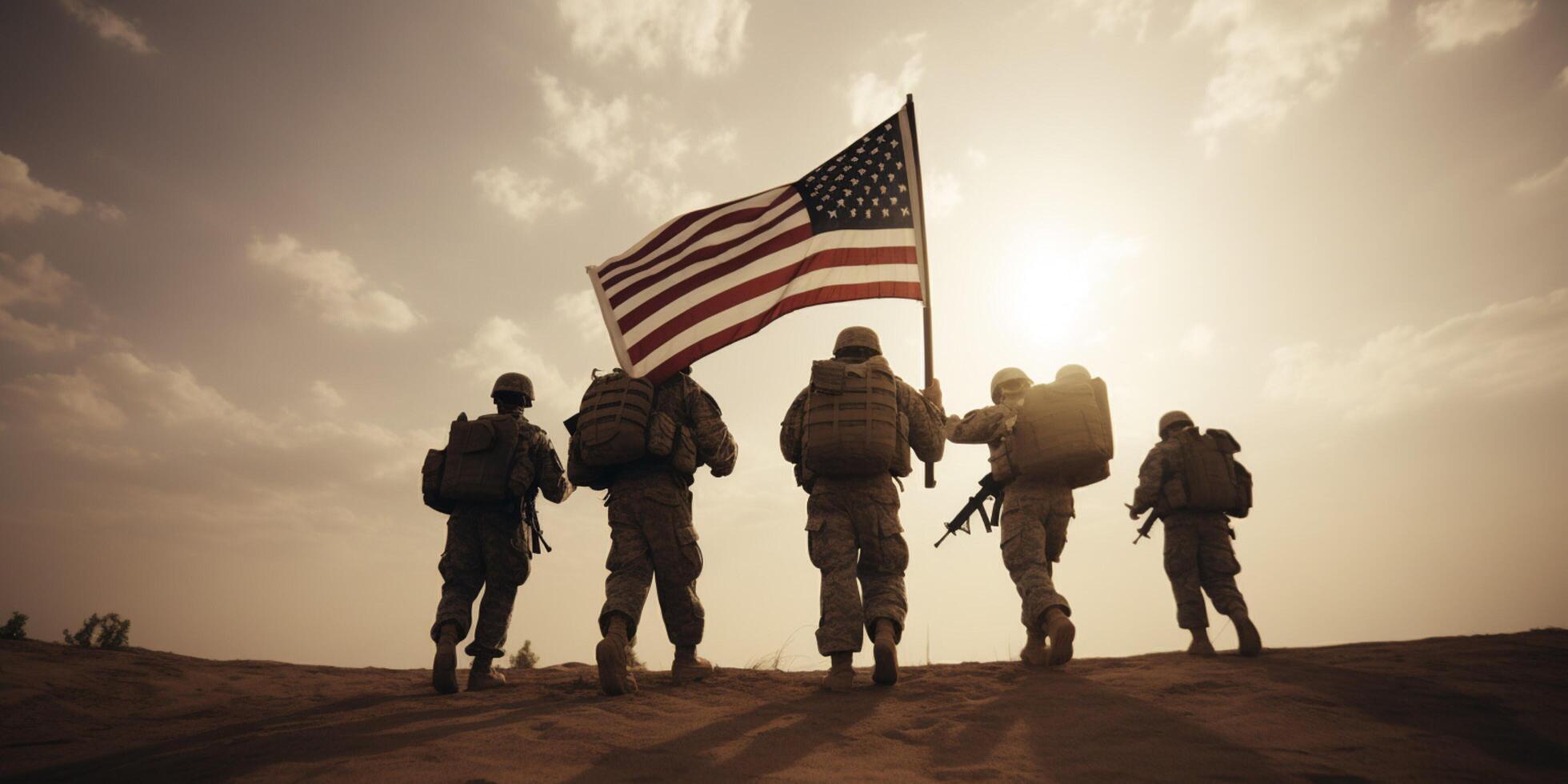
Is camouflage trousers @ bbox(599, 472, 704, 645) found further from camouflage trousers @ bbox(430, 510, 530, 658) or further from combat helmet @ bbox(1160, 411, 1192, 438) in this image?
combat helmet @ bbox(1160, 411, 1192, 438)

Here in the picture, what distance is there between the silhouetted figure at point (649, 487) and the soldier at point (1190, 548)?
14.4 feet

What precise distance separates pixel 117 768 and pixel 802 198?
5682mm

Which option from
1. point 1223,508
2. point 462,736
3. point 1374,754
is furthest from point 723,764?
point 1223,508

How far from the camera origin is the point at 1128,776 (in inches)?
103

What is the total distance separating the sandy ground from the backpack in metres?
1.56

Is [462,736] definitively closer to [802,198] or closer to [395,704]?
[395,704]

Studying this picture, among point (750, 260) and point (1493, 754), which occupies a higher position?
point (750, 260)

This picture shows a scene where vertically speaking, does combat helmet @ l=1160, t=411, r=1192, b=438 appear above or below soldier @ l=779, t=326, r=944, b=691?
above

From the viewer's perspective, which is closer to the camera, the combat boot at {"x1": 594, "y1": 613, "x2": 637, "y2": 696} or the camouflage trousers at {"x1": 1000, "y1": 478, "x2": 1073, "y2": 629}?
the combat boot at {"x1": 594, "y1": 613, "x2": 637, "y2": 696}

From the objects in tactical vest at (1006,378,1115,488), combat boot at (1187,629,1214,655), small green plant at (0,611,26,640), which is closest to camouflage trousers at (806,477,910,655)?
tactical vest at (1006,378,1115,488)

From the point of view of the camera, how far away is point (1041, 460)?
19.6 ft

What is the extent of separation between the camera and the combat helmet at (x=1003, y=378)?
6.75 m

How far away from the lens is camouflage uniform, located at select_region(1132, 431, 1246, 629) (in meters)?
6.64

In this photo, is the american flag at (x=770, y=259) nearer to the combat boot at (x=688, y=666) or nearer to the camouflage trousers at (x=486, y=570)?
the camouflage trousers at (x=486, y=570)
